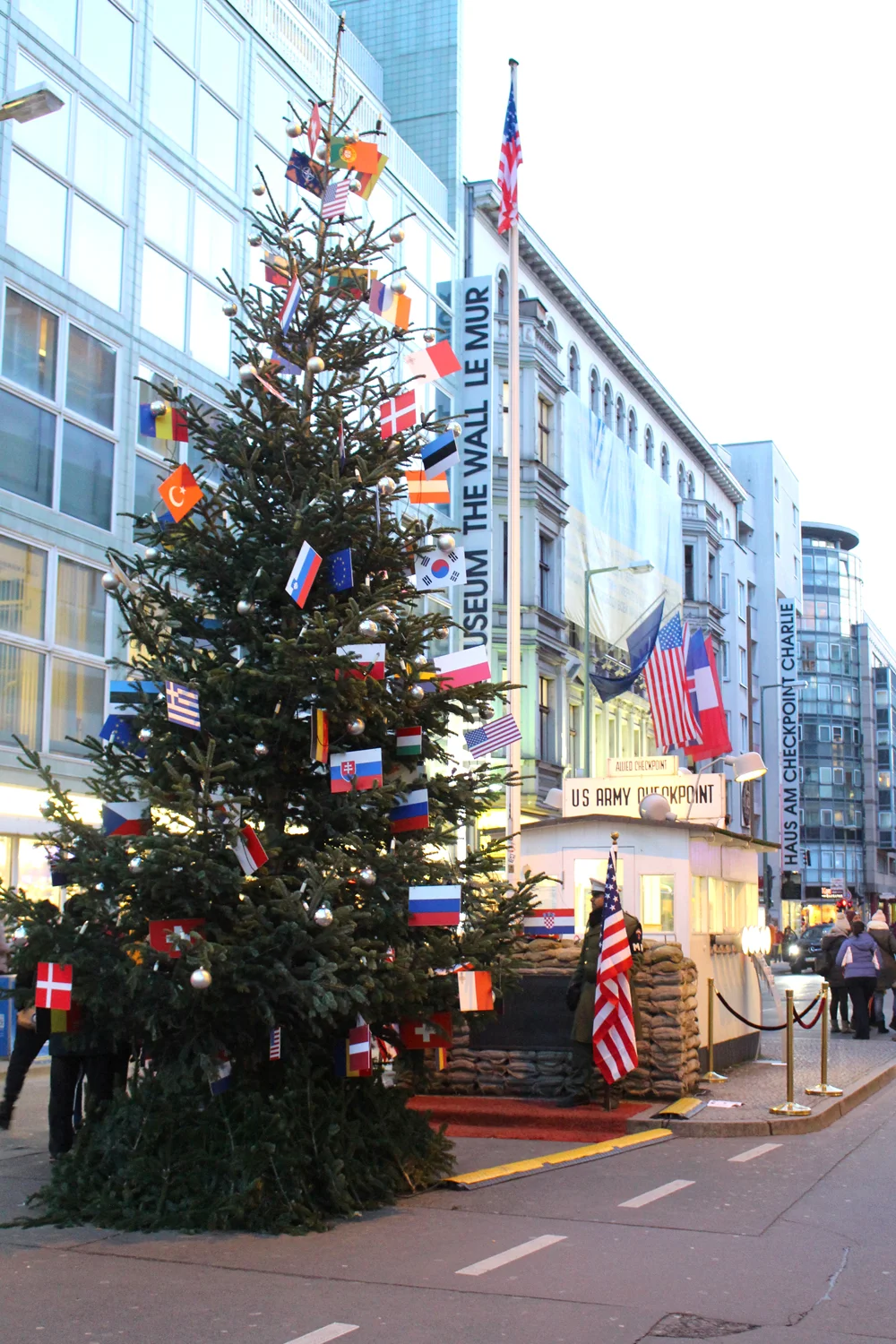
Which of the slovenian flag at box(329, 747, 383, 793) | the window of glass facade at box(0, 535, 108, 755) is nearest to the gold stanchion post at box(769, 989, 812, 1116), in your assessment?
the slovenian flag at box(329, 747, 383, 793)

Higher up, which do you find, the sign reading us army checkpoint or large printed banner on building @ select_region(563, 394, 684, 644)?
large printed banner on building @ select_region(563, 394, 684, 644)

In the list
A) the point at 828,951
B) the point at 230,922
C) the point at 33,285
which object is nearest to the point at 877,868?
the point at 828,951

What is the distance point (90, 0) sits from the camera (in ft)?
69.5

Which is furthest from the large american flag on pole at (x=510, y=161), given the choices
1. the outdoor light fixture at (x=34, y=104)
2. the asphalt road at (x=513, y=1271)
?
the asphalt road at (x=513, y=1271)

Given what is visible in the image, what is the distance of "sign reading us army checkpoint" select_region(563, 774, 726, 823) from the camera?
16.5 metres

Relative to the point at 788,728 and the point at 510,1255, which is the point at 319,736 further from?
the point at 788,728

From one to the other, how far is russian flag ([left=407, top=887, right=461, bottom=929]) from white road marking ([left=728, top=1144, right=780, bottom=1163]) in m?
3.53

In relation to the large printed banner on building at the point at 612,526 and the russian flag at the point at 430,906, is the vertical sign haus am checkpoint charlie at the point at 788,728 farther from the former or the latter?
the russian flag at the point at 430,906

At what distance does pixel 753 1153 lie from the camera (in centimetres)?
1122

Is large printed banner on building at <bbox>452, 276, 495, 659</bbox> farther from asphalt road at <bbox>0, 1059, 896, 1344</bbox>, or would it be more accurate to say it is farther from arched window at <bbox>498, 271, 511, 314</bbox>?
asphalt road at <bbox>0, 1059, 896, 1344</bbox>

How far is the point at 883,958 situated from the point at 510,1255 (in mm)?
15794

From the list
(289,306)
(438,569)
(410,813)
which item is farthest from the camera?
(438,569)

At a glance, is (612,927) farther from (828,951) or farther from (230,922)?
(828,951)

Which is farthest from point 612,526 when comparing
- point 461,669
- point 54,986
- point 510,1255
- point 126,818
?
point 510,1255
